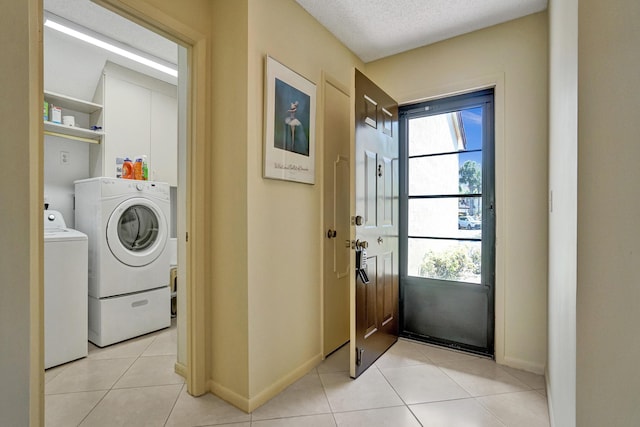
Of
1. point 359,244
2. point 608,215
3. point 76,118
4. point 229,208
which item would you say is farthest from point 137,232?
point 608,215

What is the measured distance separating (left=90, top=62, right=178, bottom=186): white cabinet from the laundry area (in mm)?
10

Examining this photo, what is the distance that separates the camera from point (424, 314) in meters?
2.64

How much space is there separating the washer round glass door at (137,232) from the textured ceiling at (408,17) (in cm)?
226

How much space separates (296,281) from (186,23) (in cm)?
170

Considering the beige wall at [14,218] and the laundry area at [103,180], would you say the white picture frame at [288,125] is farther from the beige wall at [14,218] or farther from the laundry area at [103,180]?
the beige wall at [14,218]

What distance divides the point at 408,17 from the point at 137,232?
2.97 metres

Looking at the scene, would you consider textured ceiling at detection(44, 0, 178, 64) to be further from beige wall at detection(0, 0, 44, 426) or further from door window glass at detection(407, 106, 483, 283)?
door window glass at detection(407, 106, 483, 283)

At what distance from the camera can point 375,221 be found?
2.29 m

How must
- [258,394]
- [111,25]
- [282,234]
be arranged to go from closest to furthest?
[258,394]
[282,234]
[111,25]

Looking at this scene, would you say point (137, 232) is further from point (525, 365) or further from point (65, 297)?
point (525, 365)

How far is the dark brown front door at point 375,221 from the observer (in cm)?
207

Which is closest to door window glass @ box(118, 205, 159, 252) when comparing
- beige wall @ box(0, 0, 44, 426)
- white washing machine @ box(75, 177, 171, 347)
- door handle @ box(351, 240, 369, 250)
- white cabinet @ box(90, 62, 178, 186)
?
white washing machine @ box(75, 177, 171, 347)

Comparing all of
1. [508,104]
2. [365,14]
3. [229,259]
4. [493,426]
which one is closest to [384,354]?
[493,426]

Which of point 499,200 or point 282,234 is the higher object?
point 499,200
